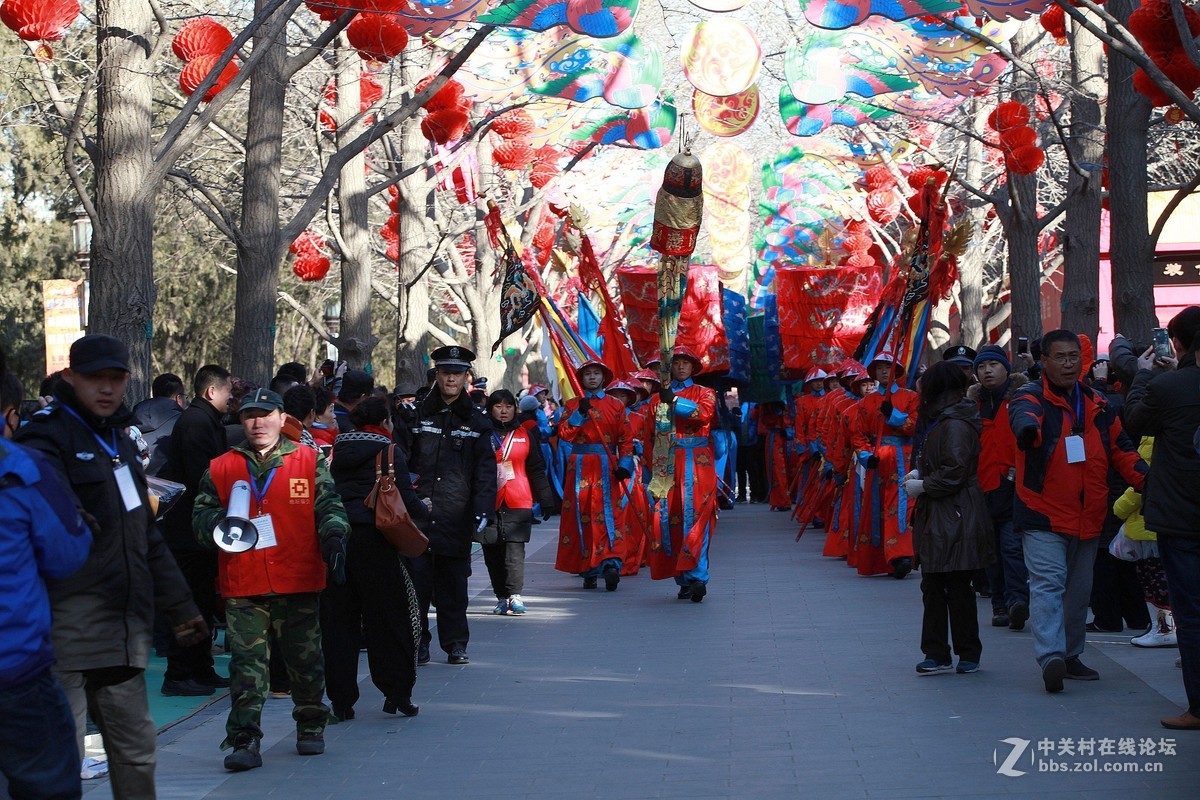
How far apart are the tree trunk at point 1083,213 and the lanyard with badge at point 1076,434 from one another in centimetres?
586

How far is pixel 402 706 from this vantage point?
7926mm

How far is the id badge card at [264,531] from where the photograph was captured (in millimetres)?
6879

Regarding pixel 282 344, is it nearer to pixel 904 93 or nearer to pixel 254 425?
pixel 904 93

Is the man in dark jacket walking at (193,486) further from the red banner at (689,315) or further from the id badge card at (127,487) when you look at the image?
the red banner at (689,315)

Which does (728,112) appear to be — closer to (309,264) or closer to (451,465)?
(309,264)

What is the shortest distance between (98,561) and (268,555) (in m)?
1.77

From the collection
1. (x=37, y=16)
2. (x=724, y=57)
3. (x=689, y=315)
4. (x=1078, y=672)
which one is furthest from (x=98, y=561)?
(x=689, y=315)

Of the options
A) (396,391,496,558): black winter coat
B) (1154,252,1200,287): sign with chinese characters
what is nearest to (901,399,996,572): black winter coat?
(396,391,496,558): black winter coat

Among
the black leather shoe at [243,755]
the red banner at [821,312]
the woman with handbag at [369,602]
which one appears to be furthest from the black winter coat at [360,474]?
the red banner at [821,312]

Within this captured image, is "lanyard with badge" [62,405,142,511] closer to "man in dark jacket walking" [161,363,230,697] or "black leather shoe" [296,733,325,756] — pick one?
"black leather shoe" [296,733,325,756]

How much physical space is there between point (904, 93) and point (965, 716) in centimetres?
1099

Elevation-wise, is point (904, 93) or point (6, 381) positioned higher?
point (904, 93)

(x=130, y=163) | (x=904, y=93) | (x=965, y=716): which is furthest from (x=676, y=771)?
(x=904, y=93)

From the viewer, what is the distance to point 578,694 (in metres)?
8.38
